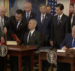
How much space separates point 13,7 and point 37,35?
3.13 meters

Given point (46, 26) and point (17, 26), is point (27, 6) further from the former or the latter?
point (46, 26)

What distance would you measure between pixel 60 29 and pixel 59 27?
54 millimetres

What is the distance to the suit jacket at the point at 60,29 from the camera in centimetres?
567

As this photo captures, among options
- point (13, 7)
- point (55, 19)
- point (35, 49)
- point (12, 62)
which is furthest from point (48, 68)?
point (13, 7)

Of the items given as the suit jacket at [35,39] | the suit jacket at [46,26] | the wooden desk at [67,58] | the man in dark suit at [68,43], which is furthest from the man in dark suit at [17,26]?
the wooden desk at [67,58]

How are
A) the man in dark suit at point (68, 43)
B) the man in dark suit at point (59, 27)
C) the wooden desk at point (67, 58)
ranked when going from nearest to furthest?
the wooden desk at point (67, 58), the man in dark suit at point (68, 43), the man in dark suit at point (59, 27)

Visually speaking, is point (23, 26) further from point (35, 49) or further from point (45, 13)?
point (35, 49)

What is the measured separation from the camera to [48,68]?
5227mm

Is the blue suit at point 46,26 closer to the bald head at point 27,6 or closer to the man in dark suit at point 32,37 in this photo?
the bald head at point 27,6

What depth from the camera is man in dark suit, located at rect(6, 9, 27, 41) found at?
5.92 metres

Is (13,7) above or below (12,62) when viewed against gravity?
above

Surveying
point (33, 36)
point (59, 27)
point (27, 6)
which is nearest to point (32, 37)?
point (33, 36)

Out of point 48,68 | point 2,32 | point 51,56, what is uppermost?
point 2,32

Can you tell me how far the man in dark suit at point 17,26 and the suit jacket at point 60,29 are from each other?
753mm
